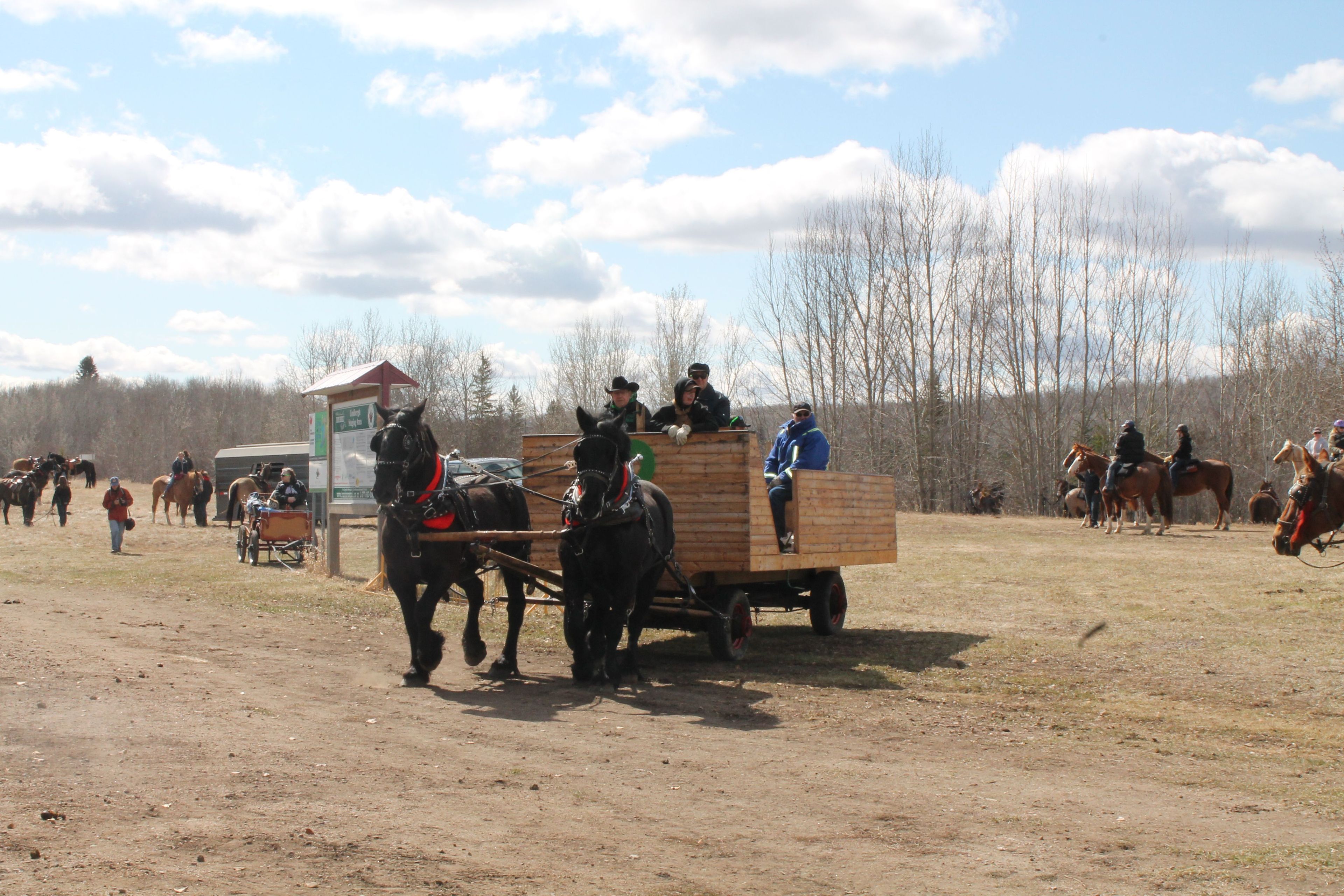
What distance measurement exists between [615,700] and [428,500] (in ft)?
7.09

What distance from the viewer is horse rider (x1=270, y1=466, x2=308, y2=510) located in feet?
Result: 72.4

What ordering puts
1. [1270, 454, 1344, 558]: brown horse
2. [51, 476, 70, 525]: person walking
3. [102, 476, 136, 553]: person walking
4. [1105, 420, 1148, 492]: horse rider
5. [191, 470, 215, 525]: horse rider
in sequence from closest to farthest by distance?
1. [1270, 454, 1344, 558]: brown horse
2. [102, 476, 136, 553]: person walking
3. [1105, 420, 1148, 492]: horse rider
4. [51, 476, 70, 525]: person walking
5. [191, 470, 215, 525]: horse rider

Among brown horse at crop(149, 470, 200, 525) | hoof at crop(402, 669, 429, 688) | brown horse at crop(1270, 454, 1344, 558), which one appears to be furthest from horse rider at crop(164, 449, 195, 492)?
Answer: brown horse at crop(1270, 454, 1344, 558)

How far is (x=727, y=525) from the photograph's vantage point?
31.4ft

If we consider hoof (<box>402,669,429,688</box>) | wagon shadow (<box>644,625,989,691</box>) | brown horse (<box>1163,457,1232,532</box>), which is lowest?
wagon shadow (<box>644,625,989,691</box>)

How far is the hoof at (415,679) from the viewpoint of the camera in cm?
862

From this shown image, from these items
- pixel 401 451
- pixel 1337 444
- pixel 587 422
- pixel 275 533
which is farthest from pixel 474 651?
pixel 275 533

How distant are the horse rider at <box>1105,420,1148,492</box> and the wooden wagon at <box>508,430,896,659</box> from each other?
15.8 meters

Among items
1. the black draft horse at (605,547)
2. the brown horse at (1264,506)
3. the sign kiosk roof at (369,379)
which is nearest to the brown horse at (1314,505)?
the black draft horse at (605,547)

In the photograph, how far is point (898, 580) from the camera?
17.0m

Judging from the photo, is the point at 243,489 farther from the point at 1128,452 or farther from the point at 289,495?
the point at 1128,452

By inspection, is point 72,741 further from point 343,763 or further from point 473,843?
point 473,843

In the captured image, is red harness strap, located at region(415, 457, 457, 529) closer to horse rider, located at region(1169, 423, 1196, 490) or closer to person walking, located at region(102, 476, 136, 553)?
person walking, located at region(102, 476, 136, 553)

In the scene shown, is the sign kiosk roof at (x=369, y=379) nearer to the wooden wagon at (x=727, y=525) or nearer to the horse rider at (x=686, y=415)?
the wooden wagon at (x=727, y=525)
